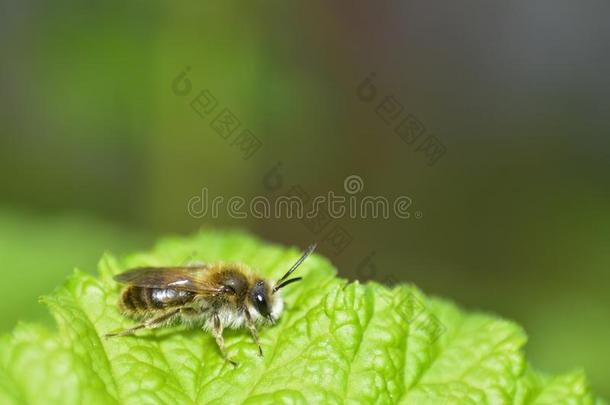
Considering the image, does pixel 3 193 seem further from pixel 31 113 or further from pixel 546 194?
pixel 546 194

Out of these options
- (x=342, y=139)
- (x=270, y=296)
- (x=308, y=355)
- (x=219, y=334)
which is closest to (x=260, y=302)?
(x=270, y=296)

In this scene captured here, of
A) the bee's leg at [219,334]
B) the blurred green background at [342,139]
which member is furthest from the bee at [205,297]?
the blurred green background at [342,139]

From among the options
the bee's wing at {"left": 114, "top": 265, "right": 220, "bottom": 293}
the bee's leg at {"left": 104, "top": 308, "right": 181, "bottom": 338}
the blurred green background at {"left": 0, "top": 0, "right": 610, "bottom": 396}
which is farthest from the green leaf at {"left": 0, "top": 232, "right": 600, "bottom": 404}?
the blurred green background at {"left": 0, "top": 0, "right": 610, "bottom": 396}

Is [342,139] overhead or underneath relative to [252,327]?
overhead

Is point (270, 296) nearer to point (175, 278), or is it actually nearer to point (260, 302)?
point (260, 302)

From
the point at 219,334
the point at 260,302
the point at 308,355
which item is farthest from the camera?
the point at 260,302

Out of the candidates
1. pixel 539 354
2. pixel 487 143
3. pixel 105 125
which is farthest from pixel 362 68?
pixel 539 354
